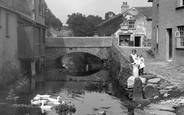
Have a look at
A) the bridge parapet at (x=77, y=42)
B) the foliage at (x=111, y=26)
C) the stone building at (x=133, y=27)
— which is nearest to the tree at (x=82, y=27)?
the foliage at (x=111, y=26)

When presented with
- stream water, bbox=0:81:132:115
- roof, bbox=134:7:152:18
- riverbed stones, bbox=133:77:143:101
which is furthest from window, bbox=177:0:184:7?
roof, bbox=134:7:152:18

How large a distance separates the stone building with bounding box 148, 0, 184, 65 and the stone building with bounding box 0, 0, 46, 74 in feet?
30.8

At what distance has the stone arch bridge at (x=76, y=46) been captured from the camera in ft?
96.7

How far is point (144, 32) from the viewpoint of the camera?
3488cm

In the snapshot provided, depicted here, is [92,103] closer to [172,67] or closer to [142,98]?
[142,98]

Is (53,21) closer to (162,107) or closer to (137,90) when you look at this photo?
(137,90)

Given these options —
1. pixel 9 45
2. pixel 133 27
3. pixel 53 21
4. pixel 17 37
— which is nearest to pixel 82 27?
pixel 53 21

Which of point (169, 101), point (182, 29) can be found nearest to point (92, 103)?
point (169, 101)

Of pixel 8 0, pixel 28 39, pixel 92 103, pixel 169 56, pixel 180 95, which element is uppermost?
pixel 8 0

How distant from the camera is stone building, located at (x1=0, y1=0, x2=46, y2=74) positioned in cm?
Answer: 1536

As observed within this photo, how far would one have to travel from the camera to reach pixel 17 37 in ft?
60.1

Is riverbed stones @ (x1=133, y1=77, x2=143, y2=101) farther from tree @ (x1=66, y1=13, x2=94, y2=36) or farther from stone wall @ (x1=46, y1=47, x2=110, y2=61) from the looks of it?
tree @ (x1=66, y1=13, x2=94, y2=36)

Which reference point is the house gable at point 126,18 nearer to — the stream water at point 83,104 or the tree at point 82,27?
the tree at point 82,27

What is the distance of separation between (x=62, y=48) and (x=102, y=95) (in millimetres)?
16096
